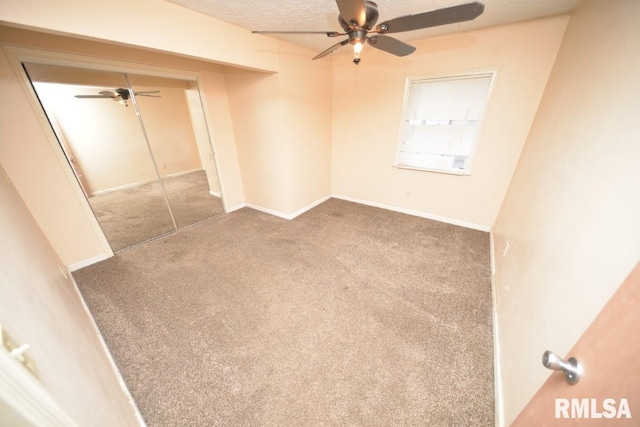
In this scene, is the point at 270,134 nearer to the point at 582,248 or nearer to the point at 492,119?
Result: the point at 492,119

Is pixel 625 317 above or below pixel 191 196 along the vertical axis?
above

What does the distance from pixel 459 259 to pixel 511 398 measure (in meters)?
1.54

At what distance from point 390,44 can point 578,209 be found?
1.72 meters

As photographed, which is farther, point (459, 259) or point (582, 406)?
point (459, 259)

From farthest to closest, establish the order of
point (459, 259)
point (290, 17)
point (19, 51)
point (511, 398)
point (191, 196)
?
point (191, 196)
point (459, 259)
point (290, 17)
point (19, 51)
point (511, 398)

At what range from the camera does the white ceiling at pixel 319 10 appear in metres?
1.81

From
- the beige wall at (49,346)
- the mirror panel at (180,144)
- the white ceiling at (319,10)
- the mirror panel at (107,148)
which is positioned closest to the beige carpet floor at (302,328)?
the mirror panel at (107,148)

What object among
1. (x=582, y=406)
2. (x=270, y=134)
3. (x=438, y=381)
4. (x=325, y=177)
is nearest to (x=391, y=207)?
(x=325, y=177)

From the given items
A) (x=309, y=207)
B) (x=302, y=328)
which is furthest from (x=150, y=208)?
(x=302, y=328)

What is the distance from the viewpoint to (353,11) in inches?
50.0

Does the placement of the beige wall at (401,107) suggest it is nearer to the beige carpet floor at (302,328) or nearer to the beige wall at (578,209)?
the beige wall at (578,209)

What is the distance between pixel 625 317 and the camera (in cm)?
49

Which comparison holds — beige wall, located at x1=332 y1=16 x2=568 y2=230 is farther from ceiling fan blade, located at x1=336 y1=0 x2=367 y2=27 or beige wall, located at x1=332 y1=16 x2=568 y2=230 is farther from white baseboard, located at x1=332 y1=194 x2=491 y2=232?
ceiling fan blade, located at x1=336 y1=0 x2=367 y2=27

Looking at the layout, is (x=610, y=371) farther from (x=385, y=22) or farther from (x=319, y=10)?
(x=319, y=10)
